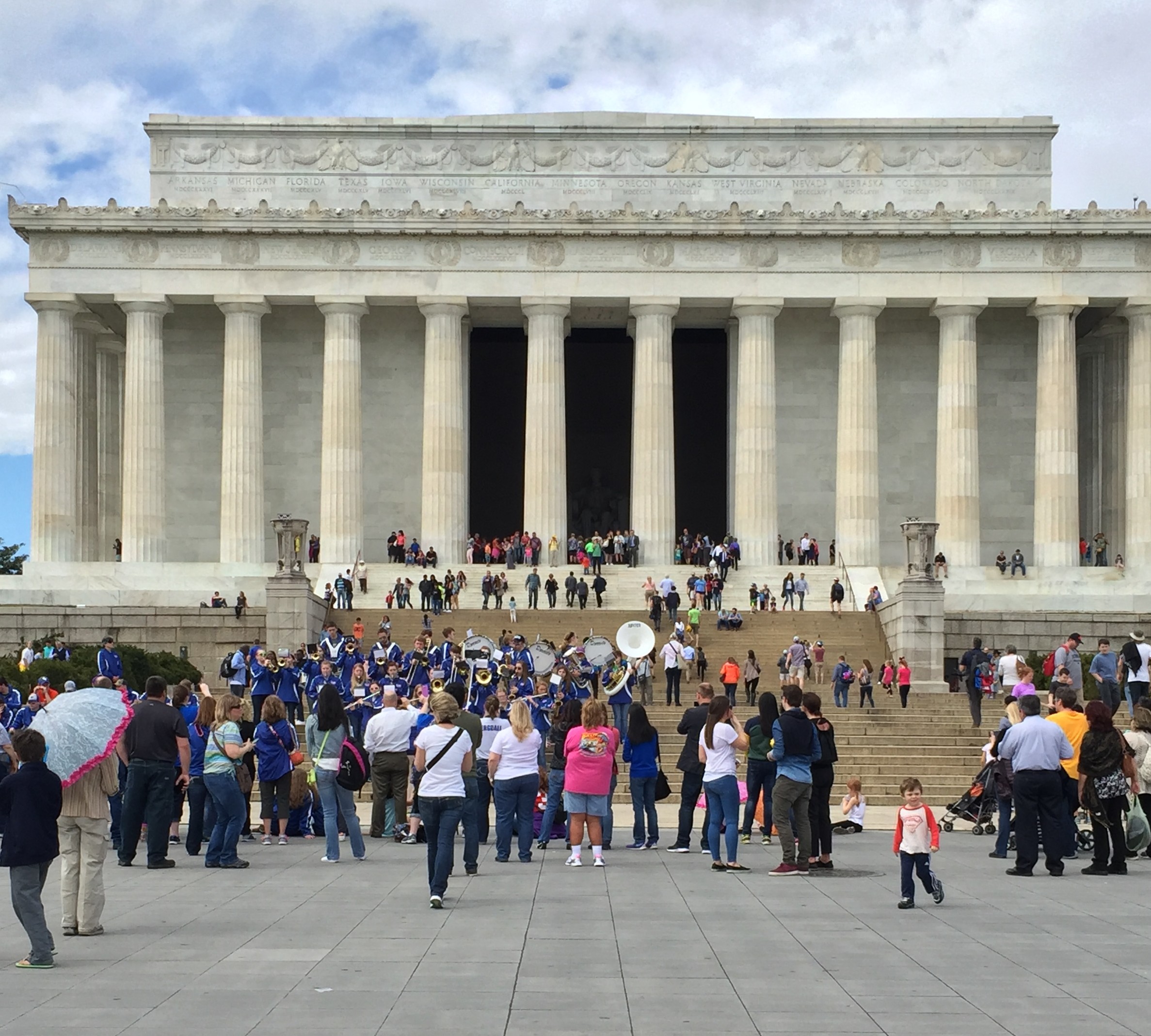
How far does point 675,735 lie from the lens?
122 ft

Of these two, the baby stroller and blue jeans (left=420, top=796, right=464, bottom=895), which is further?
the baby stroller

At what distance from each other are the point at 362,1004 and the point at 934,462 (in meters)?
56.8

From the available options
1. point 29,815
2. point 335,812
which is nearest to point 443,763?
point 335,812

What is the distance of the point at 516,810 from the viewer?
72.1ft

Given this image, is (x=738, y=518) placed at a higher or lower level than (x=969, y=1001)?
higher

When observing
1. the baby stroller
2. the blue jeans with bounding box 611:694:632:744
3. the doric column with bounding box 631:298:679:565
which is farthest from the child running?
the doric column with bounding box 631:298:679:565

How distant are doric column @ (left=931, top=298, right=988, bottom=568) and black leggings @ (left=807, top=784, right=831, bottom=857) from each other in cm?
4206

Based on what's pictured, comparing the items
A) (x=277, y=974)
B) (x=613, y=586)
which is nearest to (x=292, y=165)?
(x=613, y=586)

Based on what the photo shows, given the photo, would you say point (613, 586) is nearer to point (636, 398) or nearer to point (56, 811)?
point (636, 398)

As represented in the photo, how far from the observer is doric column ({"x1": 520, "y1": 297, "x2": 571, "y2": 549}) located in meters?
62.0

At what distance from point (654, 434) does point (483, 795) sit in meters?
40.2

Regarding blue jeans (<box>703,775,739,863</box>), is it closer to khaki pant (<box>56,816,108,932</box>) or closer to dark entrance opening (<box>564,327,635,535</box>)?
khaki pant (<box>56,816,108,932</box>)

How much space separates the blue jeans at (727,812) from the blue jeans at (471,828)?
285 centimetres

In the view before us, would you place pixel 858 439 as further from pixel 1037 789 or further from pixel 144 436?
pixel 1037 789
